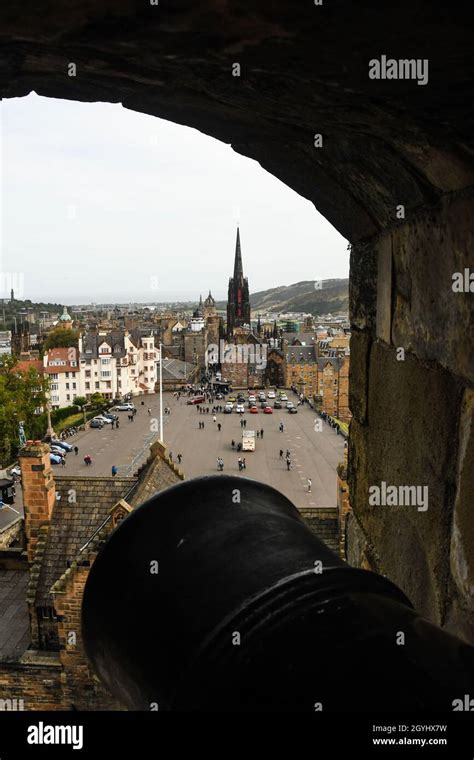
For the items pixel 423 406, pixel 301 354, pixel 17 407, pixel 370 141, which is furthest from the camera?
pixel 301 354

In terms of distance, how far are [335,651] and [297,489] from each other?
73.4ft

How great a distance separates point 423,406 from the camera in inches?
71.1

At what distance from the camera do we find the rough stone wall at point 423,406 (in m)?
1.52

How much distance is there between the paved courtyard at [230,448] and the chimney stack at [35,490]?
9.85m

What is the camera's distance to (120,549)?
1.48 meters

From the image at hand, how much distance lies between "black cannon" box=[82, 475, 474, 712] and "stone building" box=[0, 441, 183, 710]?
270 inches

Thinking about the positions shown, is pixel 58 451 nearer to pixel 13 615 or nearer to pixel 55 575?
pixel 13 615

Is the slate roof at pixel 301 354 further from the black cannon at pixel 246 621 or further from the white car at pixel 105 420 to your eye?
the black cannon at pixel 246 621

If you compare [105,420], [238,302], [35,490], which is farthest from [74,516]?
[238,302]

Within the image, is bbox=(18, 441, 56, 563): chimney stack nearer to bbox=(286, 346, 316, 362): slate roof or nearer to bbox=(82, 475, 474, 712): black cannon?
bbox=(82, 475, 474, 712): black cannon

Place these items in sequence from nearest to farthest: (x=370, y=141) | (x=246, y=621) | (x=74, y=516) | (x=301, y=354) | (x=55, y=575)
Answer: (x=246, y=621)
(x=370, y=141)
(x=55, y=575)
(x=74, y=516)
(x=301, y=354)

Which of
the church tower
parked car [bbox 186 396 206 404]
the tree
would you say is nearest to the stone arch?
the tree

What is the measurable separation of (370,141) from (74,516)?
366 inches

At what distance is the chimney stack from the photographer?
951cm
